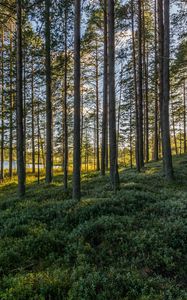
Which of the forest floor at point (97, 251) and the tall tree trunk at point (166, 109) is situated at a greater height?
the tall tree trunk at point (166, 109)

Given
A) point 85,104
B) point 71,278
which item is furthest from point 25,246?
point 85,104

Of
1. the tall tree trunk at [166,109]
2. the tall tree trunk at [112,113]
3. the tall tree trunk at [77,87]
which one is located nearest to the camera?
the tall tree trunk at [77,87]

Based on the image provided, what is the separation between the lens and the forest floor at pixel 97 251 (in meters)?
4.13

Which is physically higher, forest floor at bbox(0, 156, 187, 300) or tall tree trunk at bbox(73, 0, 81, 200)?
tall tree trunk at bbox(73, 0, 81, 200)

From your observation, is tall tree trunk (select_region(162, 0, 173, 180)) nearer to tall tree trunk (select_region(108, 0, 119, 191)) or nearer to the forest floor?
tall tree trunk (select_region(108, 0, 119, 191))

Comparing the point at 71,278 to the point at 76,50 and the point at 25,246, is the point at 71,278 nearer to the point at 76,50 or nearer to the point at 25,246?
the point at 25,246

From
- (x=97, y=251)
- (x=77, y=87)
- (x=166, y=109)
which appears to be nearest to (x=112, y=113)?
(x=77, y=87)

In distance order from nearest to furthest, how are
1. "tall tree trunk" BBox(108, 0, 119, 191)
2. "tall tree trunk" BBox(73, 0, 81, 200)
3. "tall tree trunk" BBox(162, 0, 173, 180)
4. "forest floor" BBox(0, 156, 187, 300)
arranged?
1. "forest floor" BBox(0, 156, 187, 300)
2. "tall tree trunk" BBox(73, 0, 81, 200)
3. "tall tree trunk" BBox(108, 0, 119, 191)
4. "tall tree trunk" BBox(162, 0, 173, 180)

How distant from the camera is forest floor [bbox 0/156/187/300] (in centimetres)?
413

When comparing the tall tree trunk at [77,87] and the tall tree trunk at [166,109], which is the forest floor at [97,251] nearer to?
the tall tree trunk at [77,87]

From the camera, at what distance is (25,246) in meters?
5.78

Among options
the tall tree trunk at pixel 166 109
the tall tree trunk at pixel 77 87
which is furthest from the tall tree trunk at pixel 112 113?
the tall tree trunk at pixel 166 109

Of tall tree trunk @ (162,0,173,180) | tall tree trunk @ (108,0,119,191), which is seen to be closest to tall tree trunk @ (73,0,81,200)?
tall tree trunk @ (108,0,119,191)

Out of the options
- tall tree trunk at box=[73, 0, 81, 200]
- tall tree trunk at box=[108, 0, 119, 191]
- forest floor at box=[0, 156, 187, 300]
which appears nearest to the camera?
forest floor at box=[0, 156, 187, 300]
